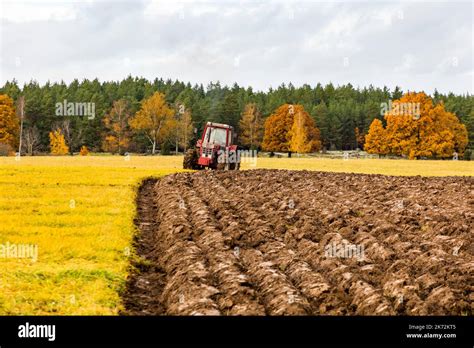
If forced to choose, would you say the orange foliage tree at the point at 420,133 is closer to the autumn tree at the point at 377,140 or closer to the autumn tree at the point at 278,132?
the autumn tree at the point at 377,140

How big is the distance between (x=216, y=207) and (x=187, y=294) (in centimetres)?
932

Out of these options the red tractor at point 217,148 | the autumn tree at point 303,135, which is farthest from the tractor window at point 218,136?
the autumn tree at point 303,135

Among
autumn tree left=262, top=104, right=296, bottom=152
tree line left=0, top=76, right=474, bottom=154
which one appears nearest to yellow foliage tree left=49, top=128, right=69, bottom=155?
tree line left=0, top=76, right=474, bottom=154

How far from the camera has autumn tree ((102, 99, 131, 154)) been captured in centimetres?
9462

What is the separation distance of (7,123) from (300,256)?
80199mm

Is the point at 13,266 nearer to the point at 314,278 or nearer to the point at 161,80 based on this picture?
the point at 314,278

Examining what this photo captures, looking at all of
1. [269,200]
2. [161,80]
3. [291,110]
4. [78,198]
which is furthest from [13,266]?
[161,80]

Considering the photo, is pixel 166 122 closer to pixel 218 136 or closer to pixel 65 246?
pixel 218 136

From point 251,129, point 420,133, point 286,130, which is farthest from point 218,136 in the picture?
point 251,129

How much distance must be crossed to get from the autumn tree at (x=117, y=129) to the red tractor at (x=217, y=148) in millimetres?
58754

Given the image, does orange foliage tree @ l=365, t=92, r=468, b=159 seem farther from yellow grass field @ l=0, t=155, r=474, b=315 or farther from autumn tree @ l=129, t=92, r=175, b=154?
yellow grass field @ l=0, t=155, r=474, b=315

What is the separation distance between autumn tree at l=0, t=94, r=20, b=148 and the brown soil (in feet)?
219

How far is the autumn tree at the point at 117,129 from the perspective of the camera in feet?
310
